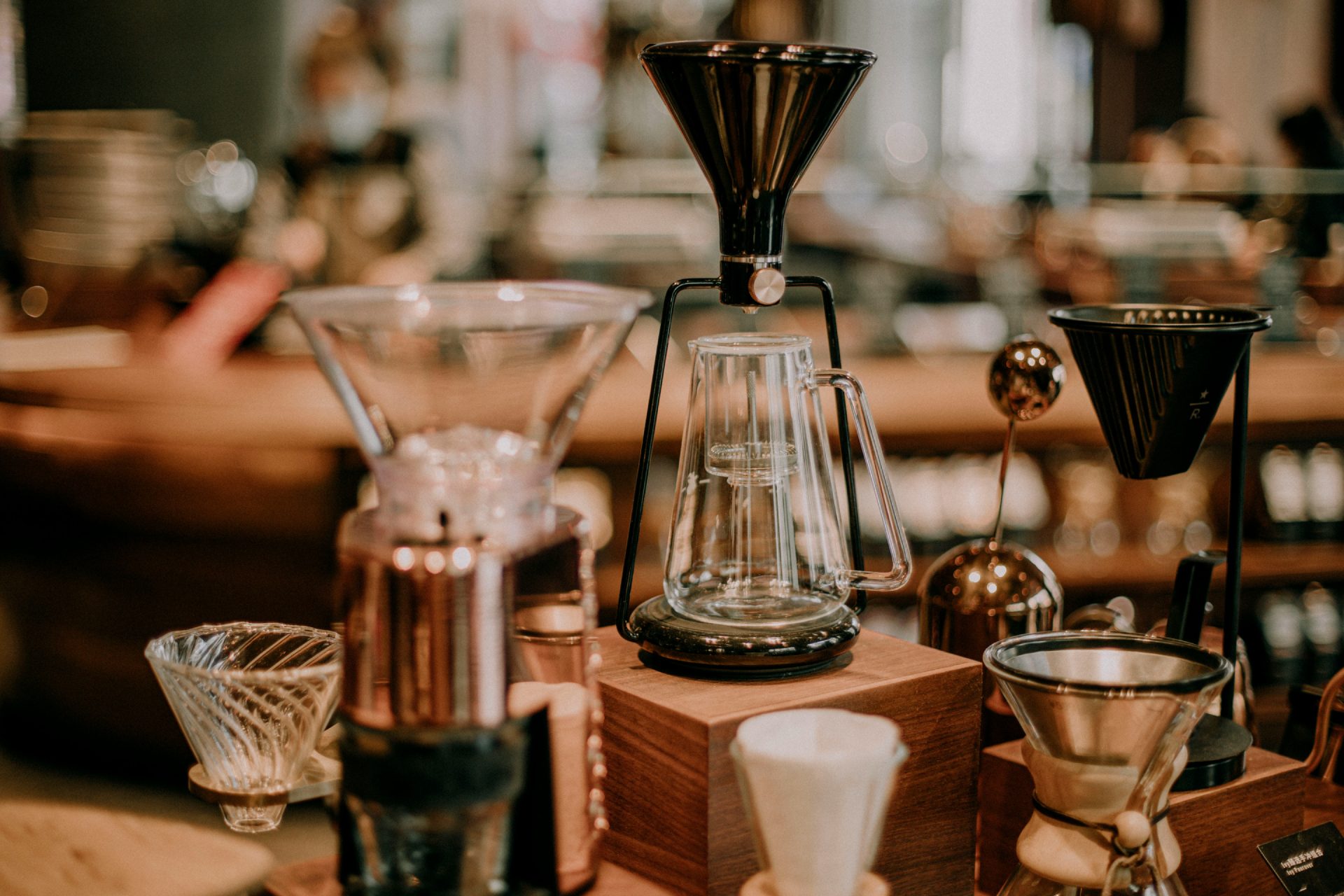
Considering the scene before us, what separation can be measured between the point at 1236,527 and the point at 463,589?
30.8 inches

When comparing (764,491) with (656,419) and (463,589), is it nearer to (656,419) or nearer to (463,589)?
(656,419)

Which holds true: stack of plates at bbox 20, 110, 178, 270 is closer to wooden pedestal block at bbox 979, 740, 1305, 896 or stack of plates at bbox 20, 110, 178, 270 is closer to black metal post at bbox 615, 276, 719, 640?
black metal post at bbox 615, 276, 719, 640

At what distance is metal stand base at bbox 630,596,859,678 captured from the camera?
3.31ft

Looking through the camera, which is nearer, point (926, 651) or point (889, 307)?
point (926, 651)

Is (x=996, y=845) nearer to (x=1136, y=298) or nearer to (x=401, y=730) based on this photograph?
(x=401, y=730)

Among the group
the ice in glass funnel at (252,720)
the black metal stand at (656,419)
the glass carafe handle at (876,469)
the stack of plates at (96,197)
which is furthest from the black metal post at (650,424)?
the stack of plates at (96,197)

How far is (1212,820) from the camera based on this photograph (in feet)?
3.52

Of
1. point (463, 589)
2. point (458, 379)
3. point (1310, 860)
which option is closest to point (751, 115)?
point (458, 379)

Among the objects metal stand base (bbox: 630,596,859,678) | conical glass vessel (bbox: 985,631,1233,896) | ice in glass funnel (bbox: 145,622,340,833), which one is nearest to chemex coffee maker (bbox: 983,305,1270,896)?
conical glass vessel (bbox: 985,631,1233,896)

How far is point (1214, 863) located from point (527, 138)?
19.2ft

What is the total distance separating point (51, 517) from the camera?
3309mm

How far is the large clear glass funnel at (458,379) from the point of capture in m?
0.78

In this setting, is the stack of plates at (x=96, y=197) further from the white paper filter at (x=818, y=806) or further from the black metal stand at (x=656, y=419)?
the white paper filter at (x=818, y=806)

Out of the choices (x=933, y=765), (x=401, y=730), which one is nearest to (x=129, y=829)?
(x=401, y=730)
